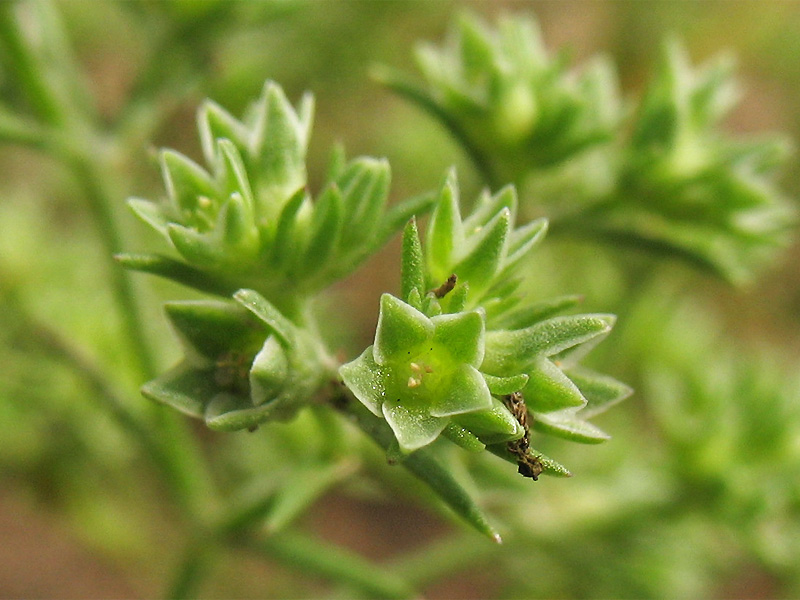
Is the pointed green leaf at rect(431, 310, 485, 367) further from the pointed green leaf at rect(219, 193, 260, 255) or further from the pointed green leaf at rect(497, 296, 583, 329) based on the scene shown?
the pointed green leaf at rect(219, 193, 260, 255)

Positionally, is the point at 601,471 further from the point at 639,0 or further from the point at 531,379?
the point at 639,0

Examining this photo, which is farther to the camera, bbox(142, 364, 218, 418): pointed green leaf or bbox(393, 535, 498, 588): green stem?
bbox(393, 535, 498, 588): green stem

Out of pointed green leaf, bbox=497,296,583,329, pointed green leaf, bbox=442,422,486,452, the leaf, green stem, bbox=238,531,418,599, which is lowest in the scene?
green stem, bbox=238,531,418,599

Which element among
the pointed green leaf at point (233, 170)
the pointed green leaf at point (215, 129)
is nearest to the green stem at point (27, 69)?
the pointed green leaf at point (215, 129)

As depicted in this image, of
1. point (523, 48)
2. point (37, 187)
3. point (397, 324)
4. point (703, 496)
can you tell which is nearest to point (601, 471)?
point (703, 496)

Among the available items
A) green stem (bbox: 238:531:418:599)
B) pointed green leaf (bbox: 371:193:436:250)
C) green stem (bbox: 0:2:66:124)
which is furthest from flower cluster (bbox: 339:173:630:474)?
green stem (bbox: 0:2:66:124)

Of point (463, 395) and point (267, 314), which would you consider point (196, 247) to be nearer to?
point (267, 314)
